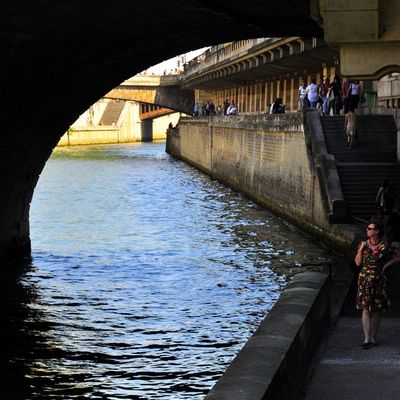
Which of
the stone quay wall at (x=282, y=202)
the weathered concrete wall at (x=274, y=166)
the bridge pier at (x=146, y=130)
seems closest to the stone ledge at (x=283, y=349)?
the stone quay wall at (x=282, y=202)

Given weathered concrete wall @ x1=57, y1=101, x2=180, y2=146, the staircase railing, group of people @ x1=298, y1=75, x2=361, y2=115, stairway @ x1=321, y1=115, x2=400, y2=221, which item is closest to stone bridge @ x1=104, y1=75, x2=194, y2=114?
weathered concrete wall @ x1=57, y1=101, x2=180, y2=146

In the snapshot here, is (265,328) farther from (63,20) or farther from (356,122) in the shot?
(356,122)

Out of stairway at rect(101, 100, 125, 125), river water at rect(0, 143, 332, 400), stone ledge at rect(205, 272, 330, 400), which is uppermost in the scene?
stairway at rect(101, 100, 125, 125)

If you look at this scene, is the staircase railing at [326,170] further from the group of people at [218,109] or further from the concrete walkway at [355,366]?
the group of people at [218,109]

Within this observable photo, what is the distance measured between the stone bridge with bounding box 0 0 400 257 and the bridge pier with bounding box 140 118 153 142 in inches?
4704

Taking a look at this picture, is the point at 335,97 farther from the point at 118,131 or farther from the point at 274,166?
the point at 118,131

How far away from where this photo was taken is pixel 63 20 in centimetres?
1673

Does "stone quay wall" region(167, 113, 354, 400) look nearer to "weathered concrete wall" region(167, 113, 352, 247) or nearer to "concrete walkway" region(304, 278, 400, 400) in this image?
"weathered concrete wall" region(167, 113, 352, 247)

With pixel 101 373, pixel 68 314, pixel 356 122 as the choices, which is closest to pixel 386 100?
pixel 356 122

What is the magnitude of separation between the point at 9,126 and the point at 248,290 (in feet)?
21.4

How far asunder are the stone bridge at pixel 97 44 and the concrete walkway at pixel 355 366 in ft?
9.66

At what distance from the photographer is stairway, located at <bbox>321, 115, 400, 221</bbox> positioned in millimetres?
28031

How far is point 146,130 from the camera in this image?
14900 centimetres

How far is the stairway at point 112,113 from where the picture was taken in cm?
14238
